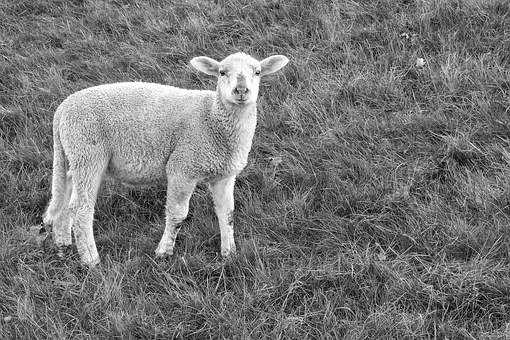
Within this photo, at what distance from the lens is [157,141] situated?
14.6 feet

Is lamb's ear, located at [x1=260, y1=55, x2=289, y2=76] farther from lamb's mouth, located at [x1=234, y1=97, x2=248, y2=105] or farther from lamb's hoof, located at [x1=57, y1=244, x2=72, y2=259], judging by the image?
lamb's hoof, located at [x1=57, y1=244, x2=72, y2=259]

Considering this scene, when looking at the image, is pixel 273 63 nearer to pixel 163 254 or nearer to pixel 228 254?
pixel 228 254

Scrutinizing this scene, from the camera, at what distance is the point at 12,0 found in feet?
29.0

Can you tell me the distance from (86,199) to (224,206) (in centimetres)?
106

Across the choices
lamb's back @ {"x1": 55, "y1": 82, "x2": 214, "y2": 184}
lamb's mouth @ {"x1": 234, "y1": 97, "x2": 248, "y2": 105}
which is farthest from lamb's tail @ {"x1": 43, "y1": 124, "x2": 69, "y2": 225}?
lamb's mouth @ {"x1": 234, "y1": 97, "x2": 248, "y2": 105}

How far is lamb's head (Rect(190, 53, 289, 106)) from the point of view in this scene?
13.6 feet

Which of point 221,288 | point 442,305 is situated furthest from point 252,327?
point 442,305

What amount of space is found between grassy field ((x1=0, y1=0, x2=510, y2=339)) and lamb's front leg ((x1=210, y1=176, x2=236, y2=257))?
0.37 ft

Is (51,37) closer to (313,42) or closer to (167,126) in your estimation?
(313,42)

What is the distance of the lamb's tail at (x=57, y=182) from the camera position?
181 inches

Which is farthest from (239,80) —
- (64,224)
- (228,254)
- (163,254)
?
(64,224)

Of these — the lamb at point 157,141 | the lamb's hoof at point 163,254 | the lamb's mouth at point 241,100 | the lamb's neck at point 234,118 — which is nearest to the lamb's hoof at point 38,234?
the lamb at point 157,141

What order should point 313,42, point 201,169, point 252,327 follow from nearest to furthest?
point 252,327
point 201,169
point 313,42

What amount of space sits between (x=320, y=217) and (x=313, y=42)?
3.04 metres
